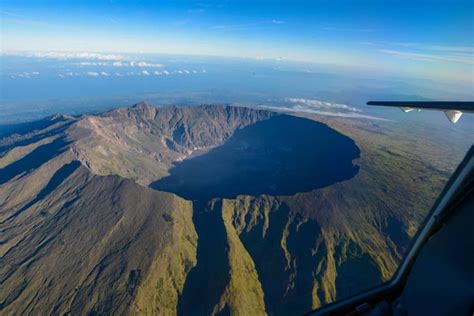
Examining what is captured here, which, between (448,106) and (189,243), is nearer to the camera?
(448,106)

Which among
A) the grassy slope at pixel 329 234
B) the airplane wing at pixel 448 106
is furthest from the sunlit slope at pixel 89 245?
the airplane wing at pixel 448 106

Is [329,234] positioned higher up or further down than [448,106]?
further down

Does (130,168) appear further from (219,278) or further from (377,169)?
(377,169)

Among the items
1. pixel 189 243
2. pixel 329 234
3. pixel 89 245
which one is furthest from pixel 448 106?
pixel 89 245

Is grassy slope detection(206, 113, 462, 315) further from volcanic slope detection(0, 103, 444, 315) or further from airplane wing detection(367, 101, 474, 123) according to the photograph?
airplane wing detection(367, 101, 474, 123)

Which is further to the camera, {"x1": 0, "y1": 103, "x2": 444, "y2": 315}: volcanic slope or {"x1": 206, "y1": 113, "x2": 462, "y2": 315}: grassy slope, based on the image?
{"x1": 206, "y1": 113, "x2": 462, "y2": 315}: grassy slope

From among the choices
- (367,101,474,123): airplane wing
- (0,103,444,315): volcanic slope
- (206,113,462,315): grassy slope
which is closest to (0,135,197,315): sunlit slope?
(0,103,444,315): volcanic slope

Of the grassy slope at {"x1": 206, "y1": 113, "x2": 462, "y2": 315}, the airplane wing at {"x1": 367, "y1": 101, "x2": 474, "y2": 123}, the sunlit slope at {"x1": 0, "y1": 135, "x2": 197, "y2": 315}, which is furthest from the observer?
the grassy slope at {"x1": 206, "y1": 113, "x2": 462, "y2": 315}

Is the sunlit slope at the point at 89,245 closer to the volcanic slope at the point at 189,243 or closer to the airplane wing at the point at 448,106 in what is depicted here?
→ the volcanic slope at the point at 189,243

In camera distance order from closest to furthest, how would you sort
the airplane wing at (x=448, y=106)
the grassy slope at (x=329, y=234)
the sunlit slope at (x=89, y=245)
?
the airplane wing at (x=448, y=106) < the sunlit slope at (x=89, y=245) < the grassy slope at (x=329, y=234)

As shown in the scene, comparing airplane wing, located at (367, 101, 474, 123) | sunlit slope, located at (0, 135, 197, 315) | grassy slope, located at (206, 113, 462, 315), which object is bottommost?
sunlit slope, located at (0, 135, 197, 315)

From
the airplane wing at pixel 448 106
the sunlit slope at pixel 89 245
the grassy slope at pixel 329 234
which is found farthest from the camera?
the grassy slope at pixel 329 234

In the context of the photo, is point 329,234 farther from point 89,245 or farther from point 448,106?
point 448,106
